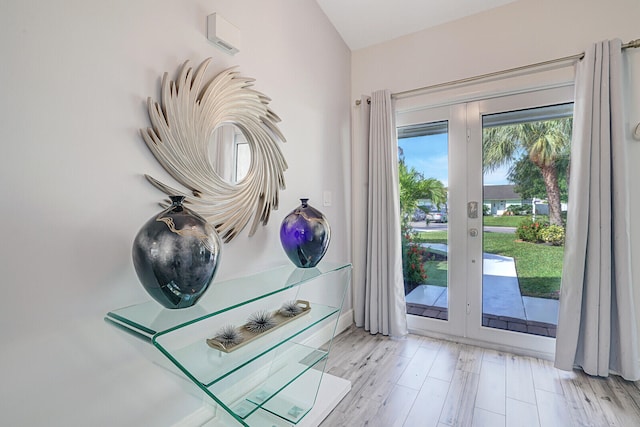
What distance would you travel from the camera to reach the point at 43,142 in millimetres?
991

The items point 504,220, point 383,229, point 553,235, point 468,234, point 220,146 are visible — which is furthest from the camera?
point 383,229

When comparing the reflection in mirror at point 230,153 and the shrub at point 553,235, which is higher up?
the reflection in mirror at point 230,153

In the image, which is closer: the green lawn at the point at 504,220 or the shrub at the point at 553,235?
the shrub at the point at 553,235

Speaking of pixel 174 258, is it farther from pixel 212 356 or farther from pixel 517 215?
pixel 517 215

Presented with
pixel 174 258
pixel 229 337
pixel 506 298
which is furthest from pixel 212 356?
pixel 506 298

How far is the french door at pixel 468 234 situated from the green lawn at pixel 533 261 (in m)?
0.02

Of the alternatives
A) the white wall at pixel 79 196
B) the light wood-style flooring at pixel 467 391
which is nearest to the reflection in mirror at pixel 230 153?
the white wall at pixel 79 196

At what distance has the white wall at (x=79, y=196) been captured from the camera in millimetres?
937

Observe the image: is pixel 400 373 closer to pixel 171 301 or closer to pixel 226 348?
pixel 226 348

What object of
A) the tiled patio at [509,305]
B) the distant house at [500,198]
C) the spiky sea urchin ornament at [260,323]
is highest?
the distant house at [500,198]

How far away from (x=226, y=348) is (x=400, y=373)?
1.32 metres

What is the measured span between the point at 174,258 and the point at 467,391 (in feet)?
6.16

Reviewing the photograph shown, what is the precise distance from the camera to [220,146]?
1607 millimetres

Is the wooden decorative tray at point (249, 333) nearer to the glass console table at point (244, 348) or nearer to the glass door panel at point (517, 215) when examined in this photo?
the glass console table at point (244, 348)
